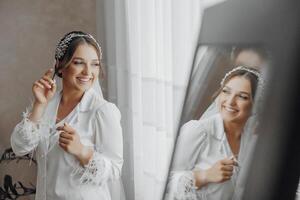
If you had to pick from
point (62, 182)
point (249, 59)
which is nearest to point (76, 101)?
point (62, 182)

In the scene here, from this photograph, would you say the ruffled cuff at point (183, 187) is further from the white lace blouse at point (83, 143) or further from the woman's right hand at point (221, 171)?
the white lace blouse at point (83, 143)

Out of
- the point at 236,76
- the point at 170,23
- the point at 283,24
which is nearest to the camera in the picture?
the point at 283,24

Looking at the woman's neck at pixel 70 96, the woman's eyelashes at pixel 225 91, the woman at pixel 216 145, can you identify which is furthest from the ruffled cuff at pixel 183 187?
→ the woman's neck at pixel 70 96

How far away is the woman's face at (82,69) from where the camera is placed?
1717 millimetres

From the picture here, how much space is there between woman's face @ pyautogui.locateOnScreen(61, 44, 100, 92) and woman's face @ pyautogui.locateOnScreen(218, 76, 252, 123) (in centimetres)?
53

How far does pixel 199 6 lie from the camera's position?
5.02ft

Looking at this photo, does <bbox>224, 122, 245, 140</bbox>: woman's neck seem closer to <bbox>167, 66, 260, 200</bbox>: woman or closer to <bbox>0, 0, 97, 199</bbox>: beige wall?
<bbox>167, 66, 260, 200</bbox>: woman

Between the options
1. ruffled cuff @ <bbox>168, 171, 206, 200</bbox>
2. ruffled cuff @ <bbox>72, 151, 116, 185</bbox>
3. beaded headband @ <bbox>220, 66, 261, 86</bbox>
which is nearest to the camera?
beaded headband @ <bbox>220, 66, 261, 86</bbox>

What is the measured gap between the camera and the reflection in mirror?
1.44 meters

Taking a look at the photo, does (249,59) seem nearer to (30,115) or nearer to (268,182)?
(268,182)

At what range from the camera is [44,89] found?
1.76m

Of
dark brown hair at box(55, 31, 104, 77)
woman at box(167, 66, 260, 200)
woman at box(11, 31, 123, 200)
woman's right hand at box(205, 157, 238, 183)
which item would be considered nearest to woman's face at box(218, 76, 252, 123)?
woman at box(167, 66, 260, 200)

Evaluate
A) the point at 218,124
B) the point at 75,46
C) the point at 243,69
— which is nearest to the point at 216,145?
the point at 218,124

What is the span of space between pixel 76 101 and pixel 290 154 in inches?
33.5
